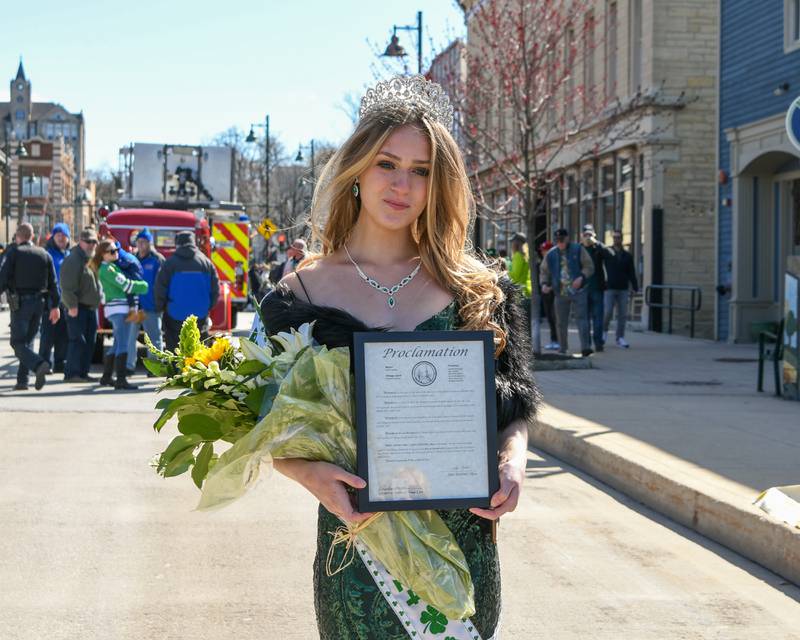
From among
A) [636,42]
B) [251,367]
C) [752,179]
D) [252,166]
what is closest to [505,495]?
[251,367]

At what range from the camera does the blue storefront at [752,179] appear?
21.8m

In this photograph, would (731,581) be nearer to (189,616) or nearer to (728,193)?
(189,616)

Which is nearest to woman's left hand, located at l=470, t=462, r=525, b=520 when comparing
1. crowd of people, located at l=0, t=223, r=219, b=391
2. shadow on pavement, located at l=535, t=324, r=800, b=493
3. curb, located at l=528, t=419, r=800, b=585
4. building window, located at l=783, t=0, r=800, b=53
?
curb, located at l=528, t=419, r=800, b=585

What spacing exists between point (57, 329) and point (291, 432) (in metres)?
15.4

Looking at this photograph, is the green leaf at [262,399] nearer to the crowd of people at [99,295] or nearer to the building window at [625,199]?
the crowd of people at [99,295]

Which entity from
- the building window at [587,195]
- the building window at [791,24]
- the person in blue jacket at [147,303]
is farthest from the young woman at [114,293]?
the building window at [587,195]

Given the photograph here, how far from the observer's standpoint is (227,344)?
295cm

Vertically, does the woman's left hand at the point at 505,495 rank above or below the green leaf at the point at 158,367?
below

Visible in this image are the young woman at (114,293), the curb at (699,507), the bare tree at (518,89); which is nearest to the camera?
the curb at (699,507)

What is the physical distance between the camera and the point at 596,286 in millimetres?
20031

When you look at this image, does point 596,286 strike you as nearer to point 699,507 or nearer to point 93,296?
point 93,296

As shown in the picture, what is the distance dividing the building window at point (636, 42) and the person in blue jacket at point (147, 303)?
1484cm

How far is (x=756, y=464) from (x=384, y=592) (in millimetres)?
6493

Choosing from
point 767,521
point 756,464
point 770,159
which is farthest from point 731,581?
point 770,159
